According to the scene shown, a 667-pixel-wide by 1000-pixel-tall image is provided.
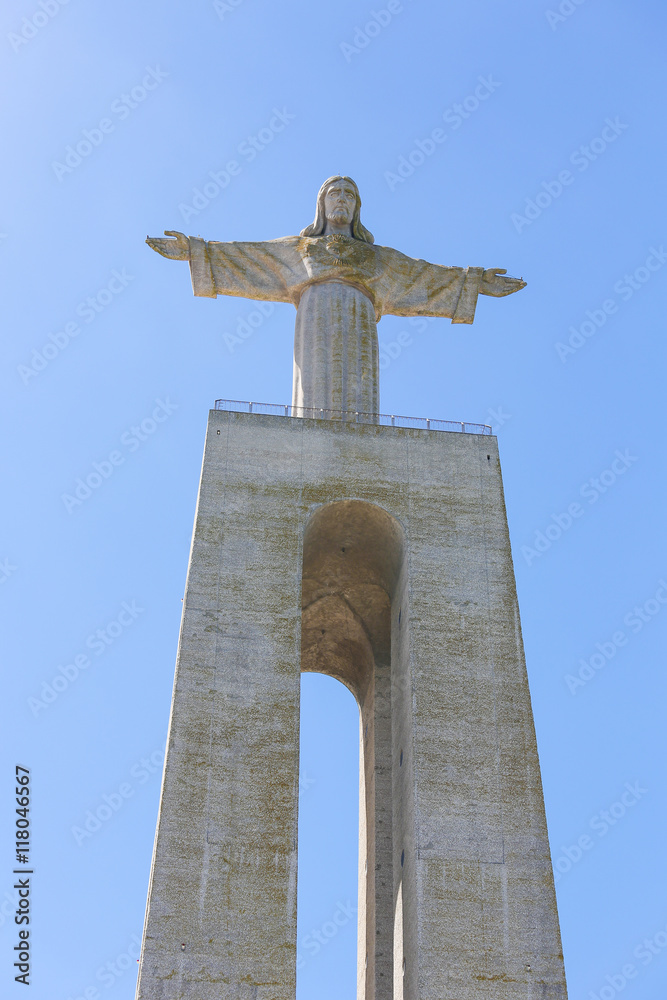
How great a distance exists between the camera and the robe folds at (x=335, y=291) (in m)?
24.6

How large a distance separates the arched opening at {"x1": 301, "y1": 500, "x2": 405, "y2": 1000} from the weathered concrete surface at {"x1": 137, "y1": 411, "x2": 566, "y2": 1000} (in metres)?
0.04

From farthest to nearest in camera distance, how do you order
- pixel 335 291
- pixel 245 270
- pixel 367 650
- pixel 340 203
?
pixel 340 203 → pixel 245 270 → pixel 335 291 → pixel 367 650

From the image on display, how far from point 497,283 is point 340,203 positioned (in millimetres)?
3901

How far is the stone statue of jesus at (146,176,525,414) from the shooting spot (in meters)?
24.7

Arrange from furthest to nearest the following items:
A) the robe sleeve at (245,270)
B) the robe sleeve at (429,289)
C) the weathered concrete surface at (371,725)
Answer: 1. the robe sleeve at (429,289)
2. the robe sleeve at (245,270)
3. the weathered concrete surface at (371,725)

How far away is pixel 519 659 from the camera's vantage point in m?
20.1

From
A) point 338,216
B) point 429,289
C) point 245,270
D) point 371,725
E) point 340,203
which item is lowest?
point 371,725

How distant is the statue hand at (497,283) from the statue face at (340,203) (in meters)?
3.28

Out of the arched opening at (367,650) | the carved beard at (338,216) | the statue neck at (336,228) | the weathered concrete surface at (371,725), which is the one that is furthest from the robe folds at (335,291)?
the arched opening at (367,650)

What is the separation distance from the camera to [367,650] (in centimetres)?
2445

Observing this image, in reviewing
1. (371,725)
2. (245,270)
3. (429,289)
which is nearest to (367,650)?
(371,725)

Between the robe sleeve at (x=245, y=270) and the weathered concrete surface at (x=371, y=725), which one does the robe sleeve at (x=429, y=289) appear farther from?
the weathered concrete surface at (x=371, y=725)

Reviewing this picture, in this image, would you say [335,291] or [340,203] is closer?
[335,291]

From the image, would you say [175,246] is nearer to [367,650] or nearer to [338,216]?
[338,216]
